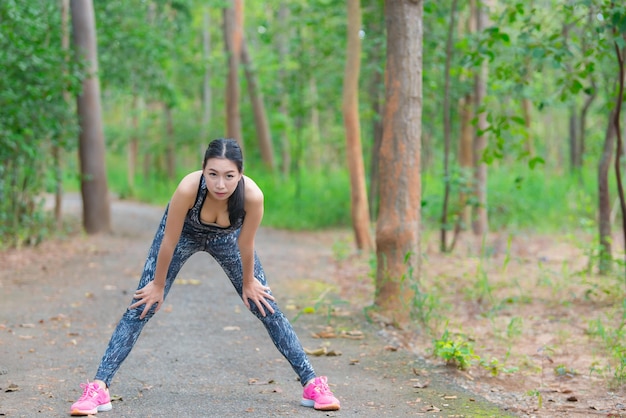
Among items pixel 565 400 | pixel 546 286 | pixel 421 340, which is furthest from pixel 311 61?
pixel 565 400

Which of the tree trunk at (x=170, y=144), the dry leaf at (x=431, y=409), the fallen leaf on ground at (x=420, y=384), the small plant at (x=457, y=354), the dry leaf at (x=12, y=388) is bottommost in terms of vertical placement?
the fallen leaf on ground at (x=420, y=384)

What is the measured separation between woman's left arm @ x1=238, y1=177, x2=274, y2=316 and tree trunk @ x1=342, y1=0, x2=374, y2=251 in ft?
25.5

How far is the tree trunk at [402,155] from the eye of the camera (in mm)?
7164

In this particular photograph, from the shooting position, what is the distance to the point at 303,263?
39.5 feet

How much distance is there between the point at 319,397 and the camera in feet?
A: 14.9

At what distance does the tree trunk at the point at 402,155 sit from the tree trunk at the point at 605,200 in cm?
243

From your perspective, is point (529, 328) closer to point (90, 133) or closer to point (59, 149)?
point (90, 133)

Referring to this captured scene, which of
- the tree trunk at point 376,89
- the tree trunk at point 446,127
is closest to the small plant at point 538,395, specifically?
the tree trunk at point 446,127

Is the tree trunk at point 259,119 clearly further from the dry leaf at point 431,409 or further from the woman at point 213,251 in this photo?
the dry leaf at point 431,409

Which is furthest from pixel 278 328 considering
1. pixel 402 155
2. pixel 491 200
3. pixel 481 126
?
pixel 491 200

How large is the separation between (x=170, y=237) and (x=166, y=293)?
1.61ft

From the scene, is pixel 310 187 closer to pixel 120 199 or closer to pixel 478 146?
pixel 478 146

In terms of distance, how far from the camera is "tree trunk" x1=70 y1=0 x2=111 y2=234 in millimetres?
13453

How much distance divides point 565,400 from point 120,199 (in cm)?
2444
